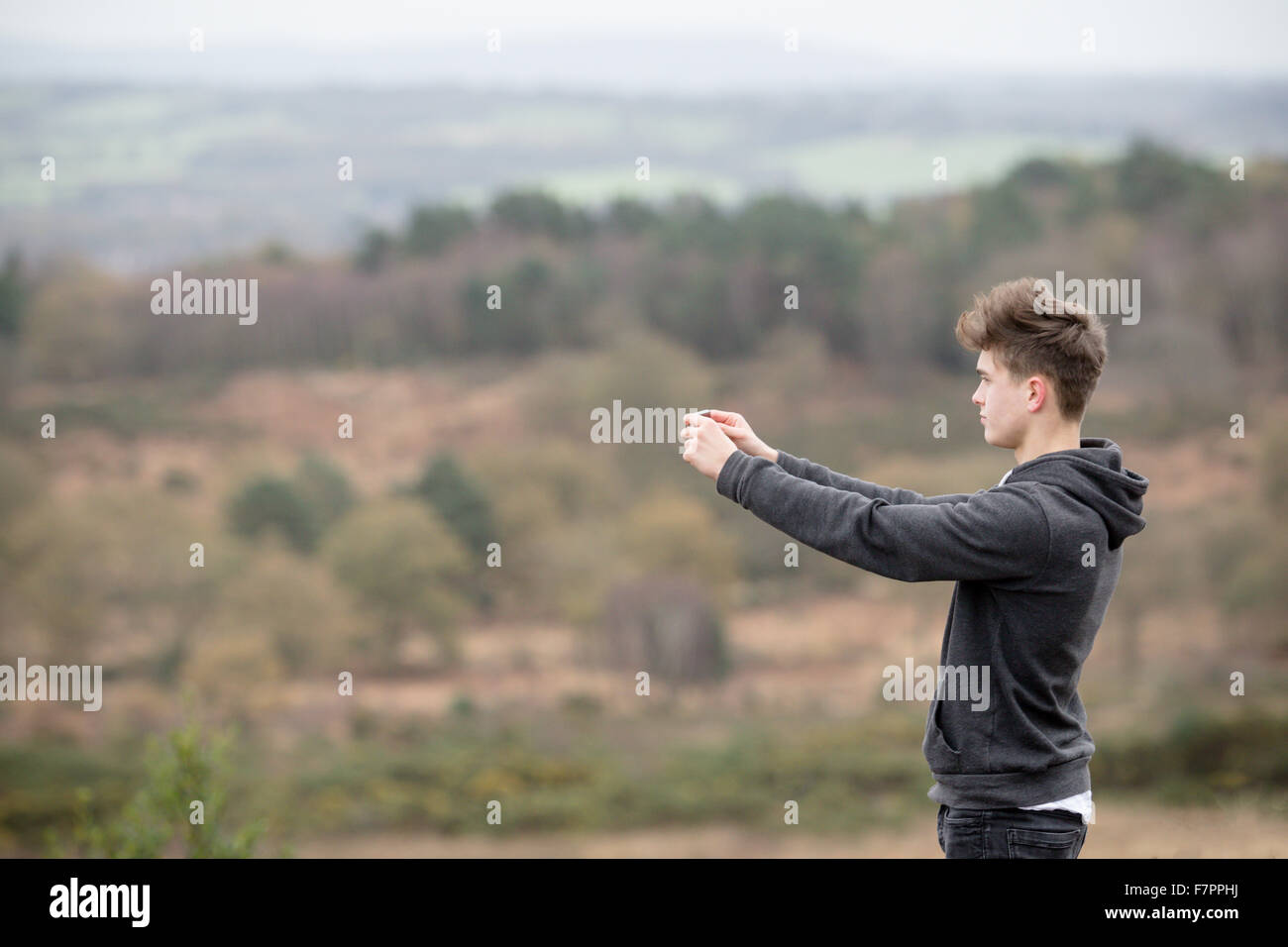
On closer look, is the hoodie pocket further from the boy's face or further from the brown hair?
the brown hair

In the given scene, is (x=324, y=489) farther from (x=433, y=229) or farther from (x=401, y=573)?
(x=433, y=229)

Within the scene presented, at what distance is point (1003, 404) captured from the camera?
2406 millimetres

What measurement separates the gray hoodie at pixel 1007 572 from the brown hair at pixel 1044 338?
0.44 ft

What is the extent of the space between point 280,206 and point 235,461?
468 inches

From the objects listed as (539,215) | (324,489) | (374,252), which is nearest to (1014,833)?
(324,489)

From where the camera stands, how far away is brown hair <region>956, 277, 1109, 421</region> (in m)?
2.35

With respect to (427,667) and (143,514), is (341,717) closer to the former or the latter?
(427,667)

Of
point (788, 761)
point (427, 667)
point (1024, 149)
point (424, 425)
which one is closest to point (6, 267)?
point (424, 425)

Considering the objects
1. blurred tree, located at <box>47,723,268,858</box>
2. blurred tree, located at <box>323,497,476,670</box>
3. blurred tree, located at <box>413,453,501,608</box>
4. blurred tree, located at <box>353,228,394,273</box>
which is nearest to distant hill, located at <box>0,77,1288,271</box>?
blurred tree, located at <box>353,228,394,273</box>

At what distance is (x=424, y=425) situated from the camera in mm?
34969

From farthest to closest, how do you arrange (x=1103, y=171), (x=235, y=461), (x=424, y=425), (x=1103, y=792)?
(x=1103, y=171)
(x=424, y=425)
(x=235, y=461)
(x=1103, y=792)

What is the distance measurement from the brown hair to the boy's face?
0.07 feet

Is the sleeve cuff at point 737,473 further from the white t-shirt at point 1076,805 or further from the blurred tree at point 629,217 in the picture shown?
the blurred tree at point 629,217

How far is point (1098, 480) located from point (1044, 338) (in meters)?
0.28
